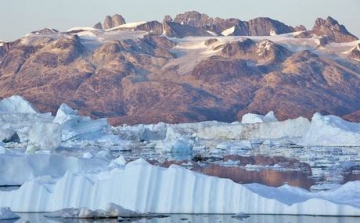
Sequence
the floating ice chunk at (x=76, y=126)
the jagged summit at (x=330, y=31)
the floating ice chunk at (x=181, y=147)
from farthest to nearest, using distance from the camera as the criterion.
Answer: the jagged summit at (x=330, y=31) < the floating ice chunk at (x=76, y=126) < the floating ice chunk at (x=181, y=147)

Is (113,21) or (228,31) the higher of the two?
(113,21)

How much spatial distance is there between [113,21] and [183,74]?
61606 millimetres

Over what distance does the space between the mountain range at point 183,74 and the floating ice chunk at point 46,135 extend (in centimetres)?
7390

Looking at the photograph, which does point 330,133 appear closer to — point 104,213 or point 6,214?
point 104,213

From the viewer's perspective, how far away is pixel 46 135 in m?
35.1

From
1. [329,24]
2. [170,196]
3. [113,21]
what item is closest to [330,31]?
[329,24]

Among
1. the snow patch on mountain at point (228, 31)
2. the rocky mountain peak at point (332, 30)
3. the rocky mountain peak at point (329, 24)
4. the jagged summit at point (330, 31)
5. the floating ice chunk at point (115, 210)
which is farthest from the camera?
the snow patch on mountain at point (228, 31)

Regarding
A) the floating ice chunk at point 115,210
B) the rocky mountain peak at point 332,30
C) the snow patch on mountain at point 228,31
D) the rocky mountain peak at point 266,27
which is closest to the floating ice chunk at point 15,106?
the floating ice chunk at point 115,210

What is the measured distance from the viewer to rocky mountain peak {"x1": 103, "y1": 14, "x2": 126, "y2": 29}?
197375mm

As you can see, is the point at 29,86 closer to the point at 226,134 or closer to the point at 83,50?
the point at 83,50

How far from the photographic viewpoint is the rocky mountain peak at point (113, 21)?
19738 cm

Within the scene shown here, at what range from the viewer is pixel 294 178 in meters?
22.3

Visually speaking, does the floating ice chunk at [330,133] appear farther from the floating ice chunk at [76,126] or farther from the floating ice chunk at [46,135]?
the floating ice chunk at [46,135]

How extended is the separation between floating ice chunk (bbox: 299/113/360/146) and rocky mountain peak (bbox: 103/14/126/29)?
156 metres
